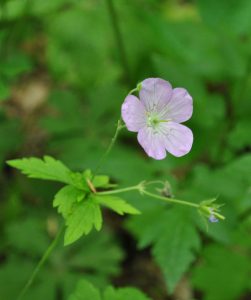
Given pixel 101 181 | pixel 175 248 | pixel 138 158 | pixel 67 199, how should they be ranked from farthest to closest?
pixel 138 158
pixel 175 248
pixel 101 181
pixel 67 199

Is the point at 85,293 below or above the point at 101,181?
below

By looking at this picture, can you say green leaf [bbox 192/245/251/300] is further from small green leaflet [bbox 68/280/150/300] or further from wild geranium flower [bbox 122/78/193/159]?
wild geranium flower [bbox 122/78/193/159]

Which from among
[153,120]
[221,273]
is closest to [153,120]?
[153,120]

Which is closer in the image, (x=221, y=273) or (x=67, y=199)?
(x=67, y=199)

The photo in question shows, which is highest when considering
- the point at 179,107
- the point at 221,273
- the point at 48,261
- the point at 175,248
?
the point at 179,107

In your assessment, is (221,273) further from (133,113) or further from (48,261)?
(133,113)

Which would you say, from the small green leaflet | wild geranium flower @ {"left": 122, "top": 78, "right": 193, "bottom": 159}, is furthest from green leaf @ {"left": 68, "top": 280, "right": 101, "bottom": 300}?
wild geranium flower @ {"left": 122, "top": 78, "right": 193, "bottom": 159}

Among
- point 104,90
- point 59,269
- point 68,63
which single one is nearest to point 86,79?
point 68,63
